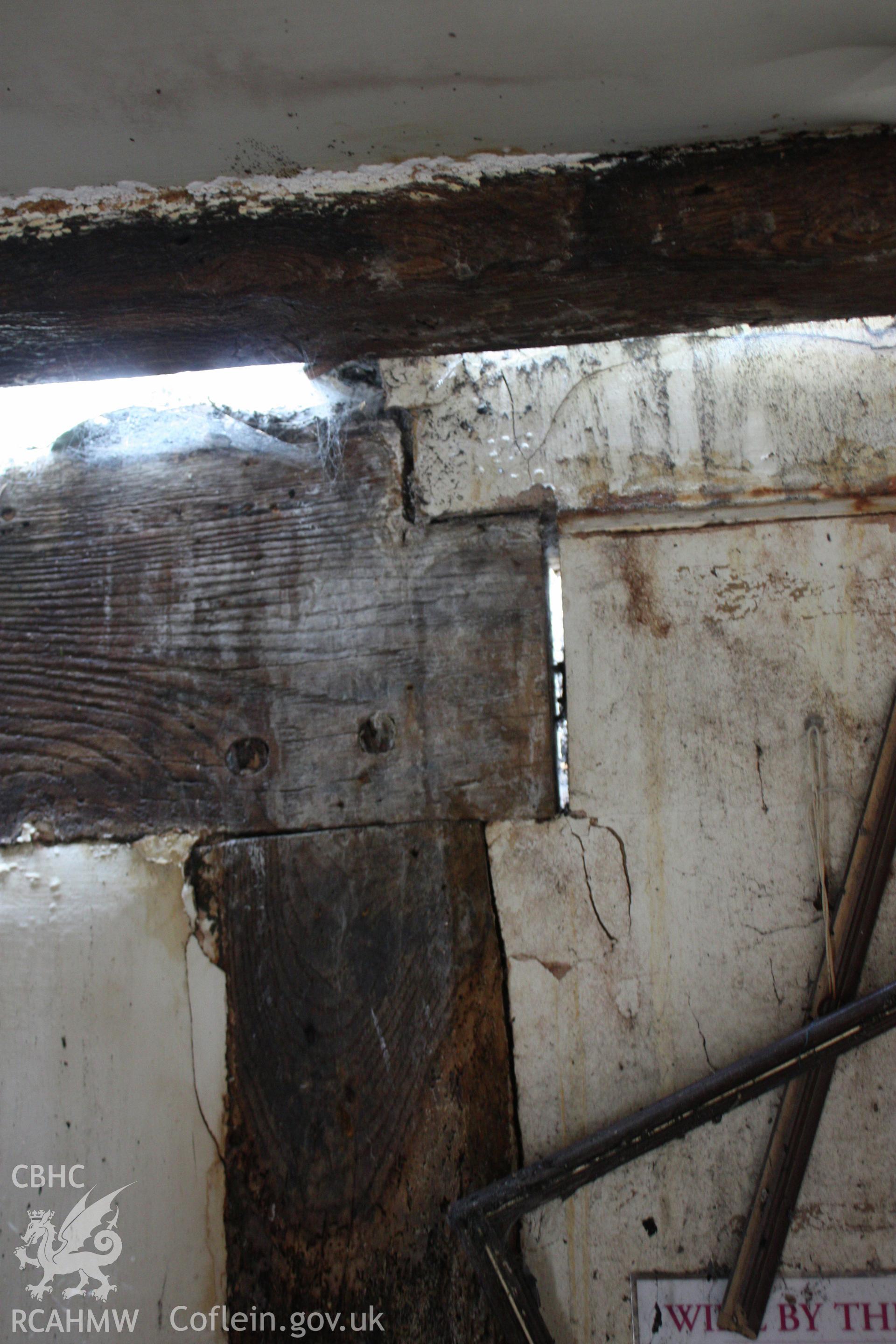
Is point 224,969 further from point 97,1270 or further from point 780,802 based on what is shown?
point 780,802

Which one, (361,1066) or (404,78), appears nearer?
(404,78)

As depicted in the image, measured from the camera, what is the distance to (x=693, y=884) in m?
1.32

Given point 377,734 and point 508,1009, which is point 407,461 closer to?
point 377,734

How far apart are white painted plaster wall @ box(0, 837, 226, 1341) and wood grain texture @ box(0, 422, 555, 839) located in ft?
0.38

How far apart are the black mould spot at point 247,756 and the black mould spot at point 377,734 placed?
0.17 m

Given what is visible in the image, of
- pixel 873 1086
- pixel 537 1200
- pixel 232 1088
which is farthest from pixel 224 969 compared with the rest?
pixel 873 1086

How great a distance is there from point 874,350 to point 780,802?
827 millimetres

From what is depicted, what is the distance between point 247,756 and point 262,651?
0.19m

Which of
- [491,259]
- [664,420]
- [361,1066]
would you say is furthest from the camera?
[664,420]

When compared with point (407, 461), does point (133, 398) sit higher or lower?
higher

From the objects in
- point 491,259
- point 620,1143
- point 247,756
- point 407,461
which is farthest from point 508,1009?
point 491,259

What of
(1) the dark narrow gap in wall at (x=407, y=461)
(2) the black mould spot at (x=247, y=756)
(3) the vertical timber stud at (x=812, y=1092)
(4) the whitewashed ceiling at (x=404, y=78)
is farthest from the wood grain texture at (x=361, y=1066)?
(4) the whitewashed ceiling at (x=404, y=78)

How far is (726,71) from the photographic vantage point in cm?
97

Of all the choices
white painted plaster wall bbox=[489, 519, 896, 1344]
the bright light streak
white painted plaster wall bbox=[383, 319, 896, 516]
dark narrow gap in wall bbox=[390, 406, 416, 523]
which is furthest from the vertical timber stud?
the bright light streak
